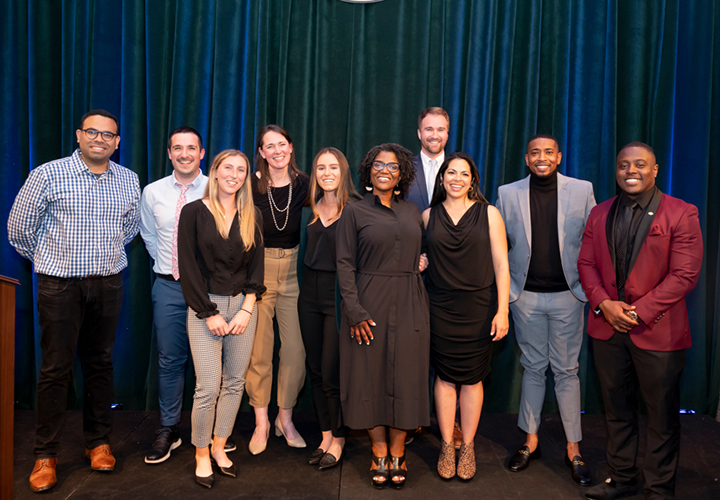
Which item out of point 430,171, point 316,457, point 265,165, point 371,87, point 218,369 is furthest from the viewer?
point 371,87

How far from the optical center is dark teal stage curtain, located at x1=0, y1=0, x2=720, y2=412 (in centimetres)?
358

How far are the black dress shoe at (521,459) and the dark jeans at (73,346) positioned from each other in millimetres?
2291

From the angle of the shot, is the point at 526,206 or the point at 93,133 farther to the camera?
the point at 526,206

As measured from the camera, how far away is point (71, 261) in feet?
8.21

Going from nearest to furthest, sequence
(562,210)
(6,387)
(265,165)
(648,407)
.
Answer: (6,387) < (648,407) < (562,210) < (265,165)

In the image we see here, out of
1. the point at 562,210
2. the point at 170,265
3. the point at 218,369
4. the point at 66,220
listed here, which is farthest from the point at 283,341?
the point at 562,210

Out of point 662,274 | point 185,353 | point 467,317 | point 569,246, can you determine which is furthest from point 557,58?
point 185,353

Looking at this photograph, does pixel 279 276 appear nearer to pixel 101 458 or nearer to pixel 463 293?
pixel 463 293

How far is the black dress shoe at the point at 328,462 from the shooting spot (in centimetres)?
271

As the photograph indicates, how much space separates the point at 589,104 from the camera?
3.62 metres

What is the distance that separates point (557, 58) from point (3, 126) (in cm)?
410

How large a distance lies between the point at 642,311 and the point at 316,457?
1883 mm

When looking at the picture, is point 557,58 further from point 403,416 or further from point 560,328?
point 403,416

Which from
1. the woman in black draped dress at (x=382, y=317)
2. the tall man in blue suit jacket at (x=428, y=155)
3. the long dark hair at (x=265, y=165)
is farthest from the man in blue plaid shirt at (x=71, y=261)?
the tall man in blue suit jacket at (x=428, y=155)
